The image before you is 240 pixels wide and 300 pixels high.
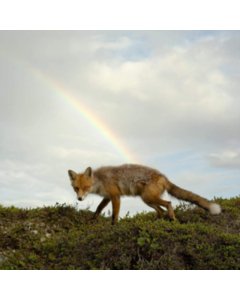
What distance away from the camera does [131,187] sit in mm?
13961

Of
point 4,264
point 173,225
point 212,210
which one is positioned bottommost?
point 4,264

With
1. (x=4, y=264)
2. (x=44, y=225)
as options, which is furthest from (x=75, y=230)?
(x=4, y=264)

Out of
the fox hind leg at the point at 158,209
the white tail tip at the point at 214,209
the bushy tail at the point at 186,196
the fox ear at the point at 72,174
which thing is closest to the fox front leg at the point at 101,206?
the fox ear at the point at 72,174

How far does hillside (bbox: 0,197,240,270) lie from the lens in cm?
970

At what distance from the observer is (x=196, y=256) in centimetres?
978

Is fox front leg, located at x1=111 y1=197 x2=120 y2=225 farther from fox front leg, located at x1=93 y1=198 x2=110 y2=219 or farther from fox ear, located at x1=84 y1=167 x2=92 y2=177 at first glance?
fox ear, located at x1=84 y1=167 x2=92 y2=177

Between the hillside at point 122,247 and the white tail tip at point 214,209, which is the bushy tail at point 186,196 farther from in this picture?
the hillside at point 122,247

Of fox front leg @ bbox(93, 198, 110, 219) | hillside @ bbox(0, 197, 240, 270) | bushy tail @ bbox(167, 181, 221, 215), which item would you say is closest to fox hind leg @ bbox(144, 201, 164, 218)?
bushy tail @ bbox(167, 181, 221, 215)

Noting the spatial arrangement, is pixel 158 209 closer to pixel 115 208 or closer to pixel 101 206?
pixel 115 208

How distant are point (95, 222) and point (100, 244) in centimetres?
357

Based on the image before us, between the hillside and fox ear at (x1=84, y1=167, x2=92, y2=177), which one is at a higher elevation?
fox ear at (x1=84, y1=167, x2=92, y2=177)

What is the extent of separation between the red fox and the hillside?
1242 mm

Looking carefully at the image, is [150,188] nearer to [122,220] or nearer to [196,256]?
[122,220]

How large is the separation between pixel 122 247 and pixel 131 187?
4.03 m
